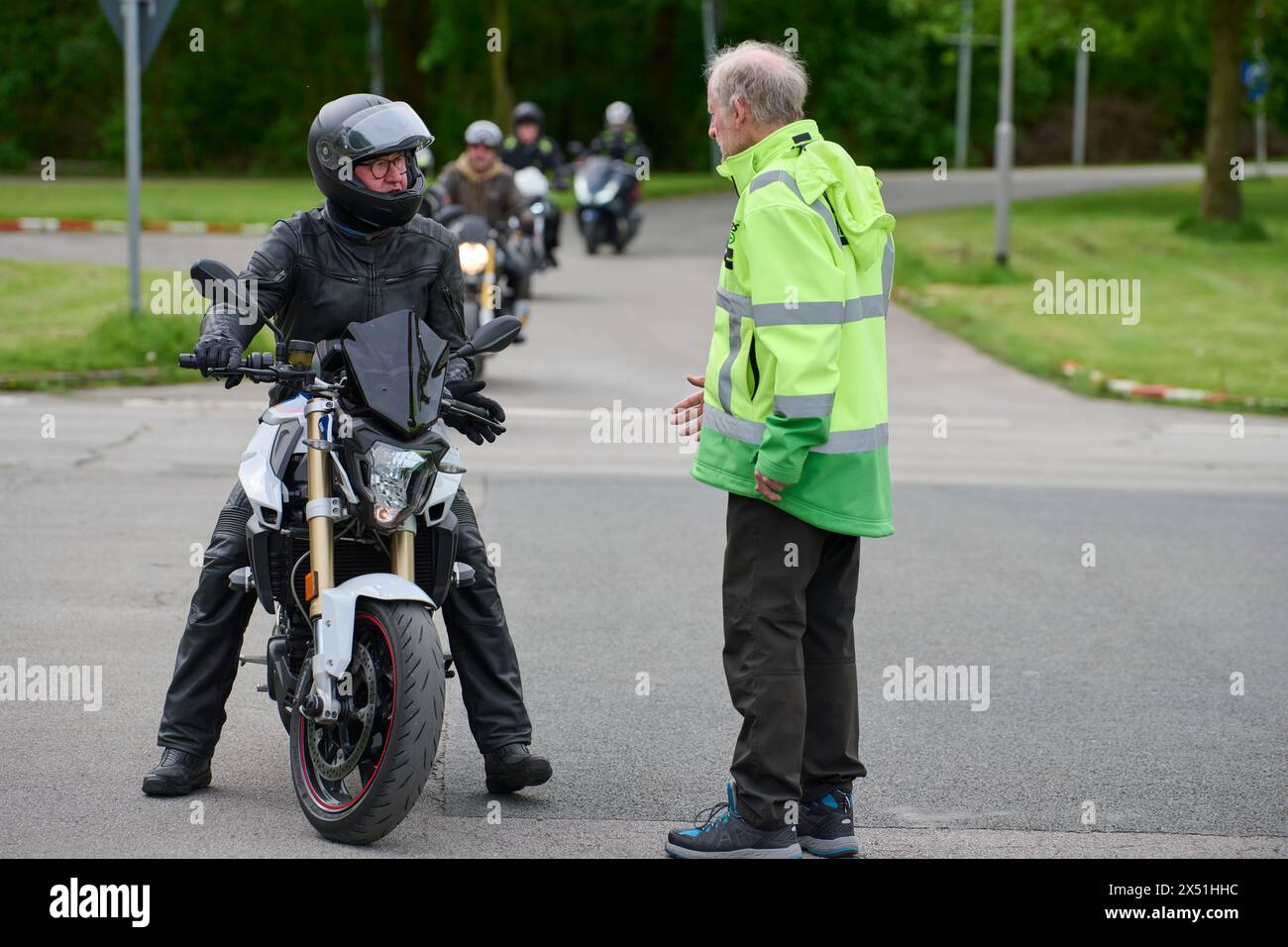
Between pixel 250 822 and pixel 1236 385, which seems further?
pixel 1236 385

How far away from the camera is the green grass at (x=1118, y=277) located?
18.2m

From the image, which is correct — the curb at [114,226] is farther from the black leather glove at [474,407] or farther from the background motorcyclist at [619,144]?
the black leather glove at [474,407]

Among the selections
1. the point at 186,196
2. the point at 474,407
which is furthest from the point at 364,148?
the point at 186,196

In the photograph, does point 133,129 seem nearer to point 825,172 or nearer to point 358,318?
point 358,318

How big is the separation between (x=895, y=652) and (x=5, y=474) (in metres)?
5.71

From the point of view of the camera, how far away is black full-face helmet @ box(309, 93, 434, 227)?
511 cm

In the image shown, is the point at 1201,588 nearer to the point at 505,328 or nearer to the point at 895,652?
the point at 895,652

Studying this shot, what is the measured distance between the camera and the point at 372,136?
510 centimetres

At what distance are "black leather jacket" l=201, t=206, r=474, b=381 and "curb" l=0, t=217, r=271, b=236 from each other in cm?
2204

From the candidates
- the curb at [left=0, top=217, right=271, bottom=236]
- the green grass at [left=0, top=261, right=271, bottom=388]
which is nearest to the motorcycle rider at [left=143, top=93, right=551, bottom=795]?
the green grass at [left=0, top=261, right=271, bottom=388]

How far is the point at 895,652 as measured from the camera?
24.4ft

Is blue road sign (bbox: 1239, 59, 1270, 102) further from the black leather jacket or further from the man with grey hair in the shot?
the man with grey hair

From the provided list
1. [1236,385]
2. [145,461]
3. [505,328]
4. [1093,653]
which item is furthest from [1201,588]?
[1236,385]
